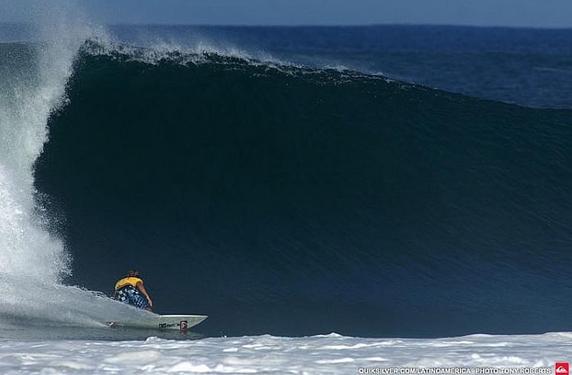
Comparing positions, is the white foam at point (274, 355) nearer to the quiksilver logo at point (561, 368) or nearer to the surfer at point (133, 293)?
the quiksilver logo at point (561, 368)

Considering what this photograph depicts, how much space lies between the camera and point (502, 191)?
15.3 metres

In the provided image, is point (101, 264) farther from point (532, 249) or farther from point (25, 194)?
point (532, 249)

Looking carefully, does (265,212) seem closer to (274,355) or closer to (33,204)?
(33,204)

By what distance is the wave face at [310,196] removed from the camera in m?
12.0

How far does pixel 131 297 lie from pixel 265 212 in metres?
3.78

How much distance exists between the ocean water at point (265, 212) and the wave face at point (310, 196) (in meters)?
0.04

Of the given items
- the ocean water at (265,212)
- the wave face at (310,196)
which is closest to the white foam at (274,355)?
the ocean water at (265,212)

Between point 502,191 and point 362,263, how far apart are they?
3394 millimetres

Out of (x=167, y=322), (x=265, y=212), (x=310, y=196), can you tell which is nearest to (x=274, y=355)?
(x=167, y=322)

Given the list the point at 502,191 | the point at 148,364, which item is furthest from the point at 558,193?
the point at 148,364

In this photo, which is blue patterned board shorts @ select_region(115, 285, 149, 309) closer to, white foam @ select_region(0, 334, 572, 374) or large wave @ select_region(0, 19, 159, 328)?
large wave @ select_region(0, 19, 159, 328)

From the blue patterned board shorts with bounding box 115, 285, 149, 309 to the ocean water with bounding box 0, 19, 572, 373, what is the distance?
0.24 metres

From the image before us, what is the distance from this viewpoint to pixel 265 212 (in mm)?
14242

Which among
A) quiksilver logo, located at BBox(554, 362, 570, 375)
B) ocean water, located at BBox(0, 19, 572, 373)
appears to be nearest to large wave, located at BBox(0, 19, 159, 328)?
ocean water, located at BBox(0, 19, 572, 373)
